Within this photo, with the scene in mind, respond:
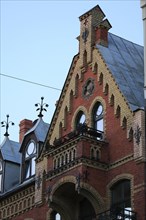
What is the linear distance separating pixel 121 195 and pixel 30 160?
32.7 feet

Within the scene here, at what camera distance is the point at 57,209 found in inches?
1403

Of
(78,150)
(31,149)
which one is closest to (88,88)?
(78,150)

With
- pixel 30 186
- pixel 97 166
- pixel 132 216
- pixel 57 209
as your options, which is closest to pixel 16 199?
pixel 30 186

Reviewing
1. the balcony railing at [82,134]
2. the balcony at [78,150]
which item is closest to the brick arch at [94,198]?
the balcony at [78,150]

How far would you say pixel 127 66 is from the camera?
38062 millimetres

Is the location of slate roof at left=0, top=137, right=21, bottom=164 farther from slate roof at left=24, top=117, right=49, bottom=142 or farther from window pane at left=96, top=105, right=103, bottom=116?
window pane at left=96, top=105, right=103, bottom=116

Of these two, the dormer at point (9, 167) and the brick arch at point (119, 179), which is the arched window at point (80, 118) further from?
the dormer at point (9, 167)

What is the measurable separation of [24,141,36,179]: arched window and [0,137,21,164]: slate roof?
2.22m

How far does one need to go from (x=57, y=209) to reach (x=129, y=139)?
5235 mm

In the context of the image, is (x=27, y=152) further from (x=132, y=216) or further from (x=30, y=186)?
(x=132, y=216)

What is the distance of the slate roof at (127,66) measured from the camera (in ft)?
116

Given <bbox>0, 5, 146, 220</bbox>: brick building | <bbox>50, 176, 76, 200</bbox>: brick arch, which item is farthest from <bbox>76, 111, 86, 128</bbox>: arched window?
<bbox>50, 176, 76, 200</bbox>: brick arch

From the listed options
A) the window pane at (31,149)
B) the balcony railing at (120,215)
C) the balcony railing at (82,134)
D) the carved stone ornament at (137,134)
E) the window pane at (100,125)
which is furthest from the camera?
the window pane at (31,149)

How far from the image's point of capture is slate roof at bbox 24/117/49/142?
41781mm
